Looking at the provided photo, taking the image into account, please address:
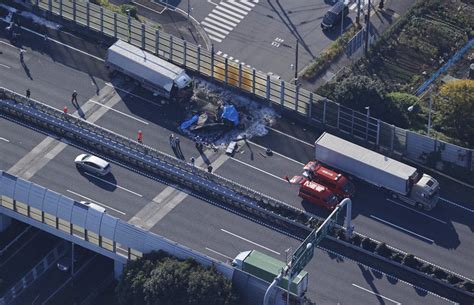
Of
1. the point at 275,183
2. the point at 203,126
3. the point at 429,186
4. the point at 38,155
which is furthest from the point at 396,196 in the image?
the point at 38,155

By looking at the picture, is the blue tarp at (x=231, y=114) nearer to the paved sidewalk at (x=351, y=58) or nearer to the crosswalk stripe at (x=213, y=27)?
the paved sidewalk at (x=351, y=58)

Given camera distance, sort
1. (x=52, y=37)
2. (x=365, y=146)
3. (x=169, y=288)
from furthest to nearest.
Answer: (x=52, y=37) → (x=365, y=146) → (x=169, y=288)

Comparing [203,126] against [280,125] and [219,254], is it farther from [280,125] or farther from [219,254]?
[219,254]

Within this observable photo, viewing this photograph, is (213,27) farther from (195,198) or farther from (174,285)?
(174,285)

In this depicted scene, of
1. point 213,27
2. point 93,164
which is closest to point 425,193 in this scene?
point 93,164

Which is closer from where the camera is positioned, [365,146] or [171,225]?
[171,225]

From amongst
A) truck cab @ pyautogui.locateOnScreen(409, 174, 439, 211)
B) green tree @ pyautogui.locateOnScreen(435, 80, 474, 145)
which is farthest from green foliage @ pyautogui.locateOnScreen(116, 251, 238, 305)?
green tree @ pyautogui.locateOnScreen(435, 80, 474, 145)
